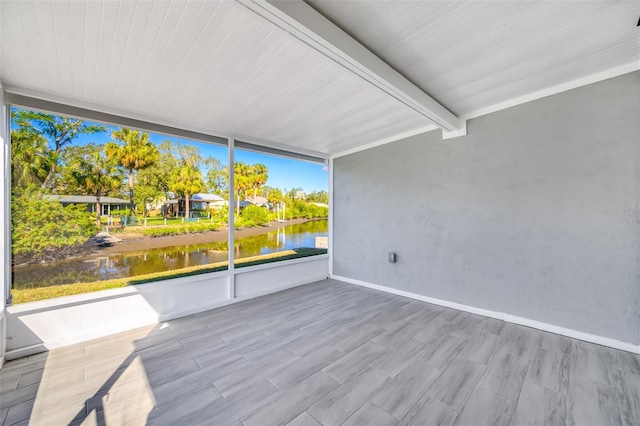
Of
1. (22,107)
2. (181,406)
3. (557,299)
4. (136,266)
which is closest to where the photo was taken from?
(181,406)

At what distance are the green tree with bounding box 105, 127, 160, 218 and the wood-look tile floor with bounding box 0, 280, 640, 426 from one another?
1781mm

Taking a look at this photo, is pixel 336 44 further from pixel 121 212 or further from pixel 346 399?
pixel 121 212

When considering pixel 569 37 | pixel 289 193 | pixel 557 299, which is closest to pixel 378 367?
pixel 557 299

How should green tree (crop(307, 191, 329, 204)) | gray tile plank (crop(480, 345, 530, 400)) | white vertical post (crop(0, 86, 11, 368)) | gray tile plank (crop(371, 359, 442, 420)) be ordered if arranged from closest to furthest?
gray tile plank (crop(371, 359, 442, 420)), gray tile plank (crop(480, 345, 530, 400)), white vertical post (crop(0, 86, 11, 368)), green tree (crop(307, 191, 329, 204))

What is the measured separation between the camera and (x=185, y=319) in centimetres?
326

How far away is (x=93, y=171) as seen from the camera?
2879 millimetres

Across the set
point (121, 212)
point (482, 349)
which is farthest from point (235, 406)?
point (121, 212)

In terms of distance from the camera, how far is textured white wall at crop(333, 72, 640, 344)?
2490mm

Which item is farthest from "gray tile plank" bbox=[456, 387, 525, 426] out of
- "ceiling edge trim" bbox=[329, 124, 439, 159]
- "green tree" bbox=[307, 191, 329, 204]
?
"green tree" bbox=[307, 191, 329, 204]

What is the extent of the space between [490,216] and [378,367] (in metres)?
2.48

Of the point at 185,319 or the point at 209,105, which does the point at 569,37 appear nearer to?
the point at 209,105

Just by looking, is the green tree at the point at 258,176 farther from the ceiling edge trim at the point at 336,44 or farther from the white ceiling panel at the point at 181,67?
the ceiling edge trim at the point at 336,44

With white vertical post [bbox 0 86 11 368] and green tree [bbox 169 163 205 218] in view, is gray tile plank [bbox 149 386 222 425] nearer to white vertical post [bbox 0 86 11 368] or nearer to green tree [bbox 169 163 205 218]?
white vertical post [bbox 0 86 11 368]

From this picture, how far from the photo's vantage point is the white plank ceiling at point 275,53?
1662 mm
